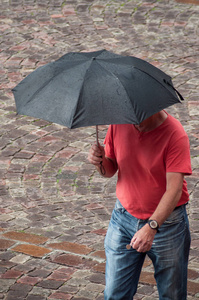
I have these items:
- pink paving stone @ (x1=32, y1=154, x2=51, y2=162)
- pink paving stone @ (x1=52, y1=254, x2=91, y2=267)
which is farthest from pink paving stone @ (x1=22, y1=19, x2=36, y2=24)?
pink paving stone @ (x1=52, y1=254, x2=91, y2=267)

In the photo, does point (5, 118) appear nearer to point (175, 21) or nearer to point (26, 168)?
point (26, 168)

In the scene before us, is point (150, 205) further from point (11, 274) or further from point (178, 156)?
point (11, 274)

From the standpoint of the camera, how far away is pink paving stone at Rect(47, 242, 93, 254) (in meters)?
5.64

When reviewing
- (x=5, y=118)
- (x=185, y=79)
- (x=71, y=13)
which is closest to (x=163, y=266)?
(x=5, y=118)

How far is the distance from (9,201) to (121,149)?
3327mm

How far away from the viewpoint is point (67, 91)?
11.8 ft

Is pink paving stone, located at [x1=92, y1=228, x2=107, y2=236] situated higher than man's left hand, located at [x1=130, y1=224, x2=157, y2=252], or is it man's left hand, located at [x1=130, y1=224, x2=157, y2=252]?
man's left hand, located at [x1=130, y1=224, x2=157, y2=252]

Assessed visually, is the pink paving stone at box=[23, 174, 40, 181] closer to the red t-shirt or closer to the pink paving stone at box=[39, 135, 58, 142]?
the pink paving stone at box=[39, 135, 58, 142]

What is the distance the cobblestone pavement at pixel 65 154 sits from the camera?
5156 millimetres

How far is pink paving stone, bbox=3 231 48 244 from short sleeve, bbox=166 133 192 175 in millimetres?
2613

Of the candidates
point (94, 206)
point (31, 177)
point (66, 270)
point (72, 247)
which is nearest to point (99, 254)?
point (72, 247)

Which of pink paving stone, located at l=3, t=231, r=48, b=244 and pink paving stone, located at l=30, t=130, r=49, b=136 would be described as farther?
pink paving stone, located at l=30, t=130, r=49, b=136

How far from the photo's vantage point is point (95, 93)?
3537 millimetres

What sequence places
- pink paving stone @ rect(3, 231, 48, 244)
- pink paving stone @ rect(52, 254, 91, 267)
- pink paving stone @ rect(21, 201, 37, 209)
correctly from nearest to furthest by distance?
pink paving stone @ rect(52, 254, 91, 267), pink paving stone @ rect(3, 231, 48, 244), pink paving stone @ rect(21, 201, 37, 209)
